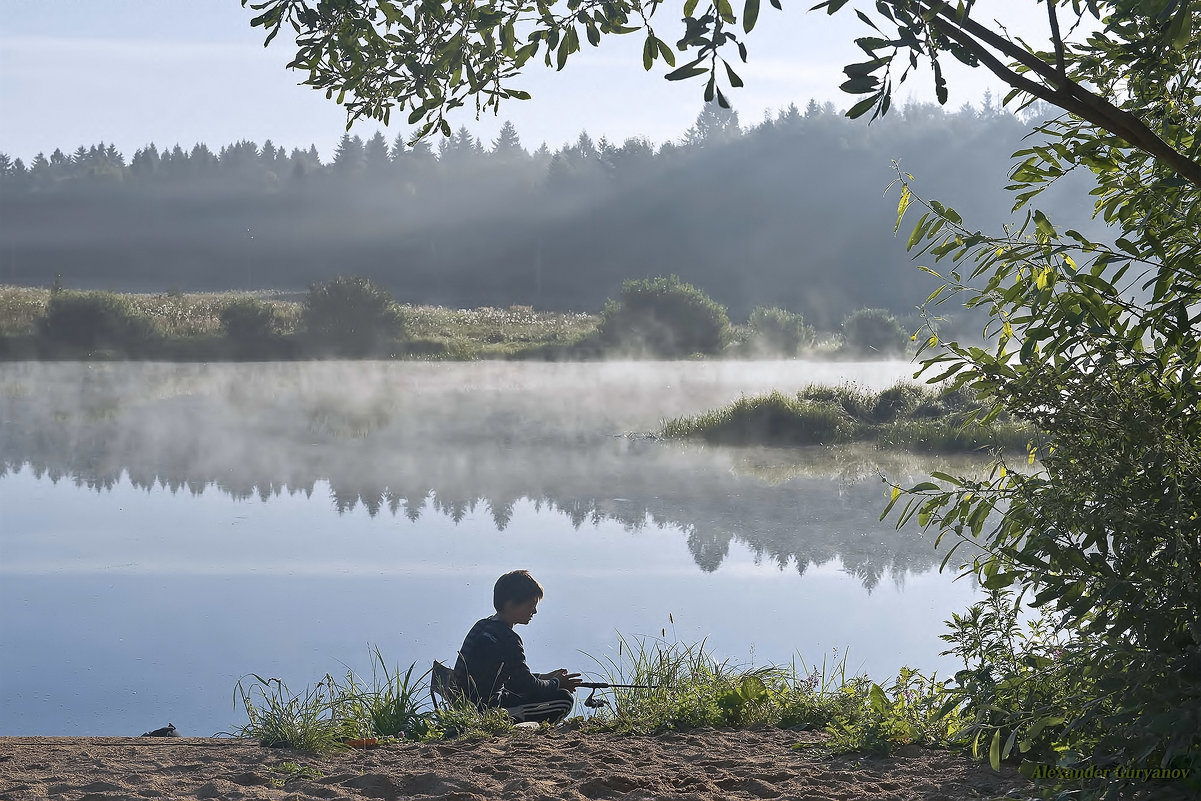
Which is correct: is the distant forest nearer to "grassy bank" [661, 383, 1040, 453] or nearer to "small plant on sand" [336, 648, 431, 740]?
"grassy bank" [661, 383, 1040, 453]

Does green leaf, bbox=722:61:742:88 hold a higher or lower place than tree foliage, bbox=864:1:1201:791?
higher

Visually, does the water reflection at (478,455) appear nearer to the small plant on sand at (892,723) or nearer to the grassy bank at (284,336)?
the small plant on sand at (892,723)

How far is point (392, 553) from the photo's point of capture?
941 cm

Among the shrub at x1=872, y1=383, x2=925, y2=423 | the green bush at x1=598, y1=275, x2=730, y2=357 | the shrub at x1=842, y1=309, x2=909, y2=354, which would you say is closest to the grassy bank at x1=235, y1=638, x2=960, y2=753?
the shrub at x1=872, y1=383, x2=925, y2=423

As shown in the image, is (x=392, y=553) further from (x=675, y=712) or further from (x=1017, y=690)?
(x=1017, y=690)

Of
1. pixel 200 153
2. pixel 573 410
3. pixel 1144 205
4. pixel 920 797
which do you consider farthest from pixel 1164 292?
pixel 200 153

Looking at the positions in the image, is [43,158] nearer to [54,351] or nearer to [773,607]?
[54,351]

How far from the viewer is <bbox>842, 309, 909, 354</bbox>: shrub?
3934 cm

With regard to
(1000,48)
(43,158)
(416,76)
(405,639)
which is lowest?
(405,639)

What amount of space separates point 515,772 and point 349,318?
34.0 m

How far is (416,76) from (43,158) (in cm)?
11365

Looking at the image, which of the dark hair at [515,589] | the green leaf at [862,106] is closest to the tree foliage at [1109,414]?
the green leaf at [862,106]

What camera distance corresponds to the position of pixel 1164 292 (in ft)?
8.32

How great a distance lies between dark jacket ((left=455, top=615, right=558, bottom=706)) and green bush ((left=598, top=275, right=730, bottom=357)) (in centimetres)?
3137
